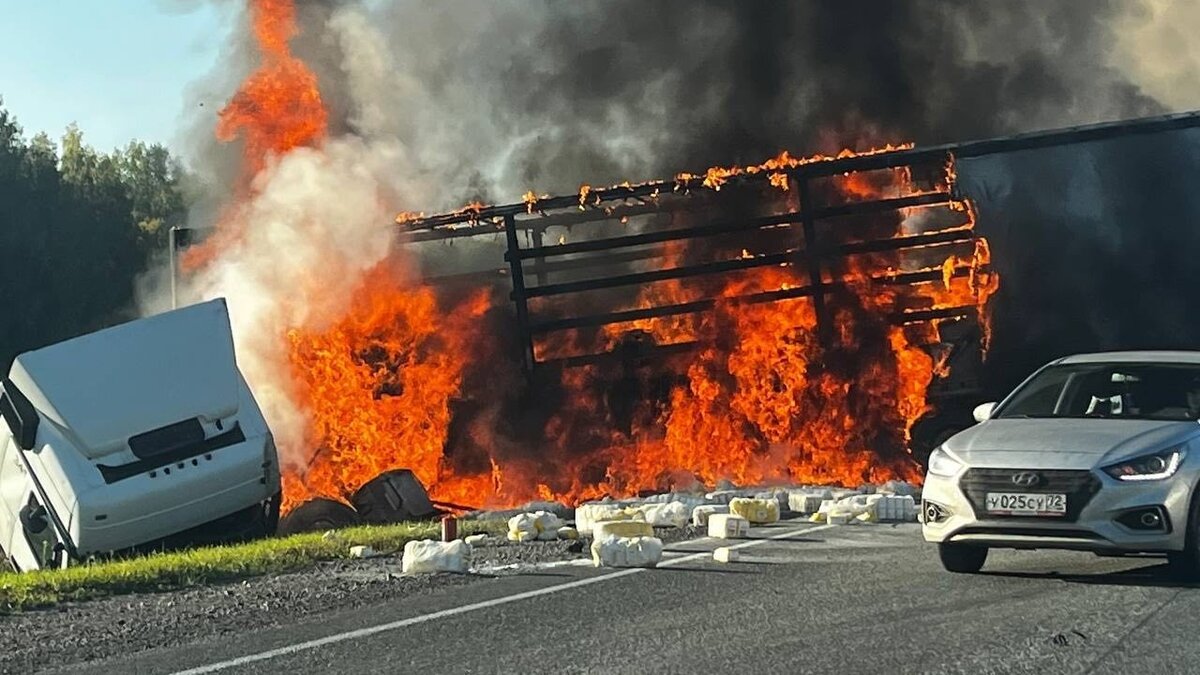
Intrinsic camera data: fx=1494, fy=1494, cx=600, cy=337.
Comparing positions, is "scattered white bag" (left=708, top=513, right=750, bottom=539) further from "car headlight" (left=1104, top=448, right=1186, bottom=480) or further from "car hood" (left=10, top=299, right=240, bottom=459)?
"car hood" (left=10, top=299, right=240, bottom=459)

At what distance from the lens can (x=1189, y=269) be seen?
19.1 m

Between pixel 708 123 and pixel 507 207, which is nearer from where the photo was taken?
pixel 507 207

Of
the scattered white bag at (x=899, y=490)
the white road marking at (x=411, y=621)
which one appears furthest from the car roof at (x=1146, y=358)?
the scattered white bag at (x=899, y=490)

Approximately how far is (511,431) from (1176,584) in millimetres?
12122

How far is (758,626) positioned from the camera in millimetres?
7789

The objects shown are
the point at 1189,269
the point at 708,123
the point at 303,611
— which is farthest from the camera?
the point at 708,123

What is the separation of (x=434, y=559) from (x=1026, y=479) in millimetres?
4156

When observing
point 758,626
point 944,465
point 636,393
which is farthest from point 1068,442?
point 636,393

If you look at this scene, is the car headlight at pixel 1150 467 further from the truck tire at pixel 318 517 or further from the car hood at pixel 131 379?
the truck tire at pixel 318 517

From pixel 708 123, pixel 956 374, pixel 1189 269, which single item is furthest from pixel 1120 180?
pixel 708 123

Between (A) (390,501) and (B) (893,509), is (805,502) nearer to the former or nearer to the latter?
(B) (893,509)

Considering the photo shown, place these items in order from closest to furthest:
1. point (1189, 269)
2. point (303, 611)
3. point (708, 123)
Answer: point (303, 611), point (1189, 269), point (708, 123)

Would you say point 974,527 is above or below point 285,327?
below

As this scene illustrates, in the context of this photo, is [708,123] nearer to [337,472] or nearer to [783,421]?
[783,421]
